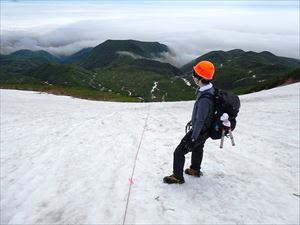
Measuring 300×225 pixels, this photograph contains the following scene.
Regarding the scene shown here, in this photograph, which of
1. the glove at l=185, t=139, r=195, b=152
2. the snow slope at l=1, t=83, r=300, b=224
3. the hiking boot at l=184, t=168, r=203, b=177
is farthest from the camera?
the hiking boot at l=184, t=168, r=203, b=177

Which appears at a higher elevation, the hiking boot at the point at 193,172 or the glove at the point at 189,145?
the glove at the point at 189,145

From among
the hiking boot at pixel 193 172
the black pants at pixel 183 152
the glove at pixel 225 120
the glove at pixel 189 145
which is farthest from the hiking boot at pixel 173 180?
the glove at pixel 225 120

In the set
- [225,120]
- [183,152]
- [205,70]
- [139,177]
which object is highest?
[205,70]

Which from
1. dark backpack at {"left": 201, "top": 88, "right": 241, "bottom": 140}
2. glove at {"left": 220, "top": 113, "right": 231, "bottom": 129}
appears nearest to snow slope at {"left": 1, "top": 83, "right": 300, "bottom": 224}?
glove at {"left": 220, "top": 113, "right": 231, "bottom": 129}

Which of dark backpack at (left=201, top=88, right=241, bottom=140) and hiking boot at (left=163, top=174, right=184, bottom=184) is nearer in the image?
dark backpack at (left=201, top=88, right=241, bottom=140)

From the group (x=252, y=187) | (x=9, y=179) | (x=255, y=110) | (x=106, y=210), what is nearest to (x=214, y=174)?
(x=252, y=187)

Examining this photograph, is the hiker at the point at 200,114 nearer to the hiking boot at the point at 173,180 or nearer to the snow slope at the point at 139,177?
the hiking boot at the point at 173,180

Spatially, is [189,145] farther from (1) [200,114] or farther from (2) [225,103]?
(2) [225,103]

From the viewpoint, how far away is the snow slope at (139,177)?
9703 millimetres

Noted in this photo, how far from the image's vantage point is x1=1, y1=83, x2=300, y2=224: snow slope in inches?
382

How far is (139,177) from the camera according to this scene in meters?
12.1

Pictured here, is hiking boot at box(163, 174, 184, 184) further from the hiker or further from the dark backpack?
the dark backpack

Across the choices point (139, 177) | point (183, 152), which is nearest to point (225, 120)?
point (183, 152)

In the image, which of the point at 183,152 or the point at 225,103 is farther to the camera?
the point at 183,152
